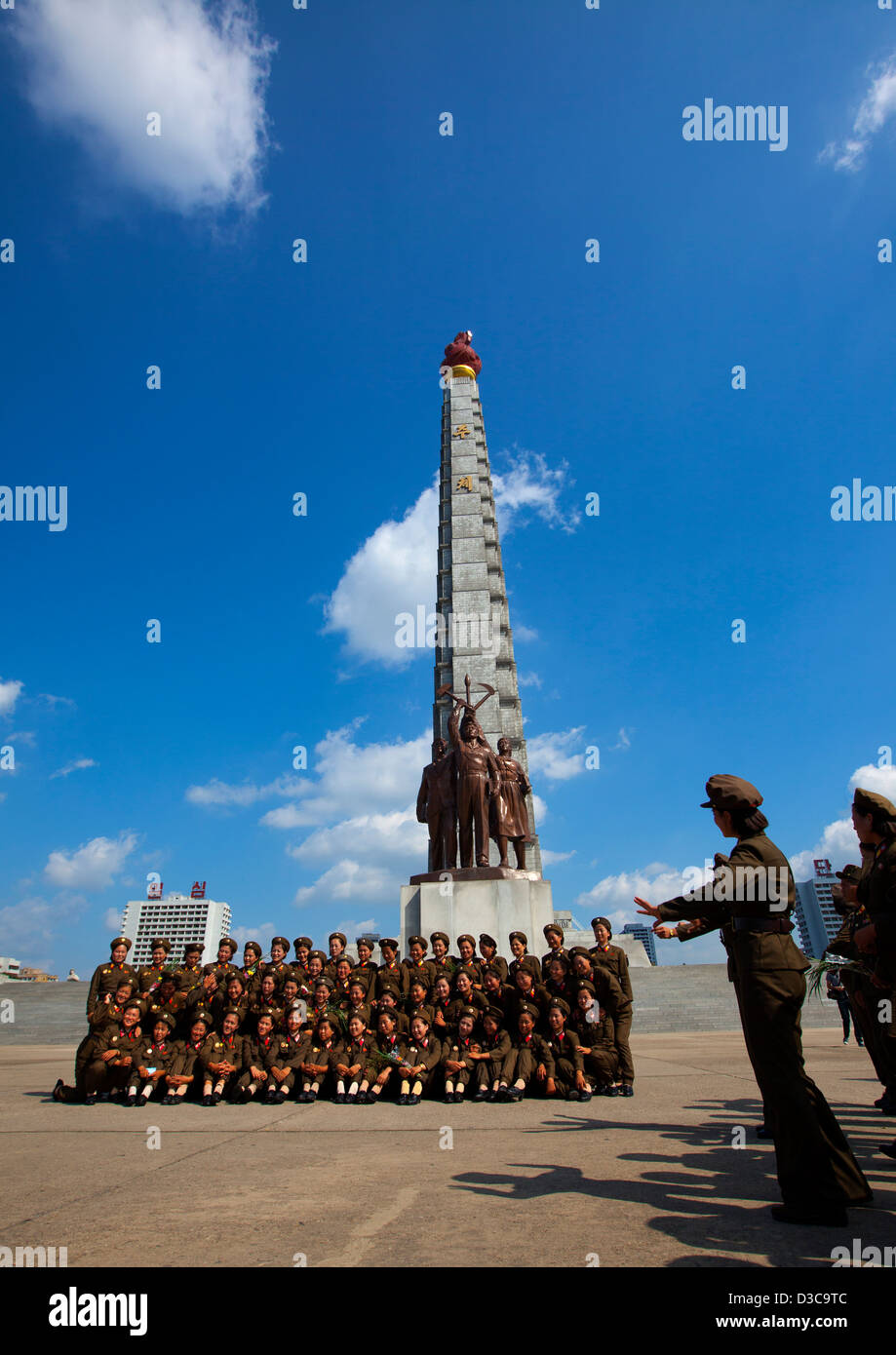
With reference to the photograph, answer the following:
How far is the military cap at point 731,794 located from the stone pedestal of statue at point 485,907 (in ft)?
33.5

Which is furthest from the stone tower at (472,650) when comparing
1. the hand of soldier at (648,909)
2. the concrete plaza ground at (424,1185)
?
the hand of soldier at (648,909)

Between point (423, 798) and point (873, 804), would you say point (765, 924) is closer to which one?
point (873, 804)

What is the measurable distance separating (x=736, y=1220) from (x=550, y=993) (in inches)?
162

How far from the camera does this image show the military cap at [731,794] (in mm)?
3471

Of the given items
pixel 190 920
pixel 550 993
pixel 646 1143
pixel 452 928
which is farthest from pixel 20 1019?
pixel 190 920

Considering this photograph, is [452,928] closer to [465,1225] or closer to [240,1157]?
[240,1157]

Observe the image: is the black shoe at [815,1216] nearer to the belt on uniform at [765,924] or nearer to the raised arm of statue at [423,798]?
the belt on uniform at [765,924]

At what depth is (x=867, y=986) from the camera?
187 inches

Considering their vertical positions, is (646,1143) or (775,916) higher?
(775,916)

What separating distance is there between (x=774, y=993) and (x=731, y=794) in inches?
34.6

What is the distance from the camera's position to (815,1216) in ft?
8.84

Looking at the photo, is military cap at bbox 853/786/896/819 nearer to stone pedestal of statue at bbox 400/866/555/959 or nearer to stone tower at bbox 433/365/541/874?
stone pedestal of statue at bbox 400/866/555/959
